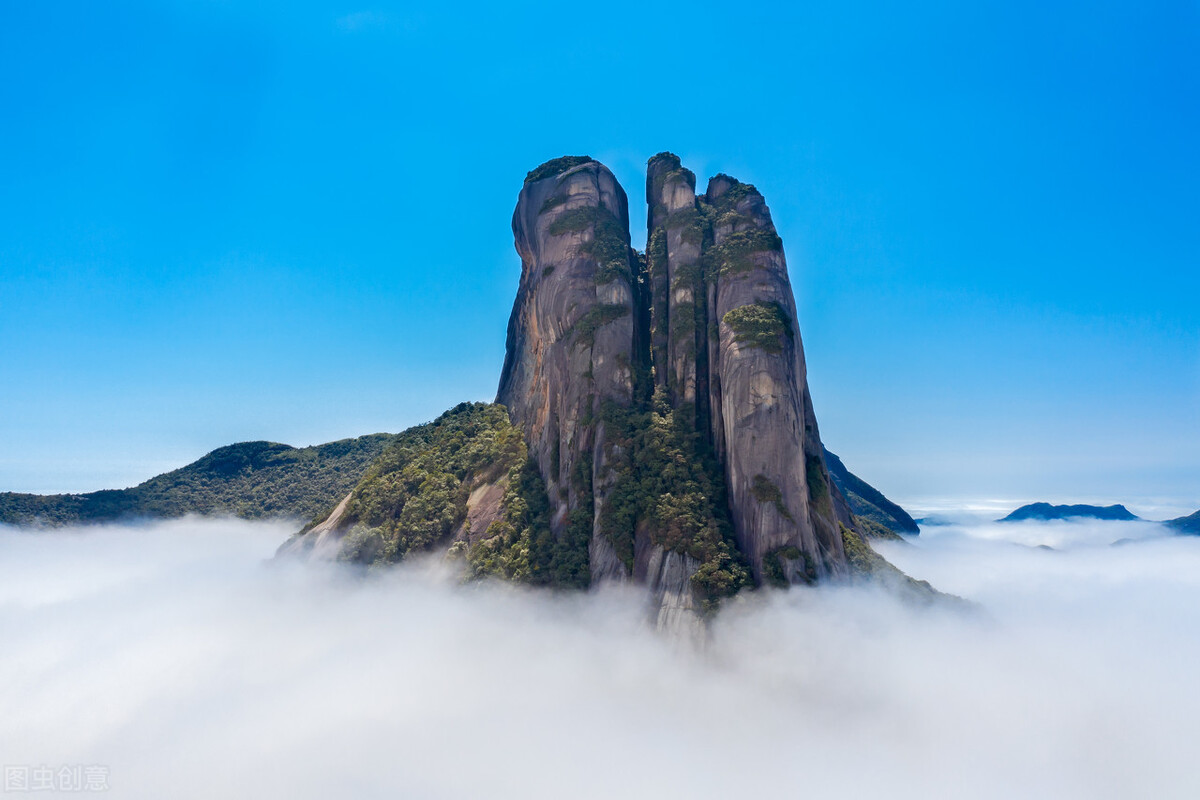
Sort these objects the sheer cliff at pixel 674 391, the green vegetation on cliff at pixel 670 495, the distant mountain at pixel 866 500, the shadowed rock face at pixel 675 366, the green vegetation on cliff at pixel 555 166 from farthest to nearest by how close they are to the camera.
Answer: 1. the distant mountain at pixel 866 500
2. the green vegetation on cliff at pixel 555 166
3. the shadowed rock face at pixel 675 366
4. the sheer cliff at pixel 674 391
5. the green vegetation on cliff at pixel 670 495

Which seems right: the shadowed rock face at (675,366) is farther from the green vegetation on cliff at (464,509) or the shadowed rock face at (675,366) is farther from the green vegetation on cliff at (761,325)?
the green vegetation on cliff at (464,509)

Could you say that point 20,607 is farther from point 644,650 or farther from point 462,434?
point 644,650

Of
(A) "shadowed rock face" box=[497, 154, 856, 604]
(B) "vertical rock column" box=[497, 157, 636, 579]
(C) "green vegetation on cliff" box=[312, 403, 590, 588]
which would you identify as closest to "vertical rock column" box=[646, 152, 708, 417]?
(A) "shadowed rock face" box=[497, 154, 856, 604]

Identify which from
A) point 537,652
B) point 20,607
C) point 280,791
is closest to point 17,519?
point 20,607

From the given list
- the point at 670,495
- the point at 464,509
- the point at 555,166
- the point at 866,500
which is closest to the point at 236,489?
the point at 464,509

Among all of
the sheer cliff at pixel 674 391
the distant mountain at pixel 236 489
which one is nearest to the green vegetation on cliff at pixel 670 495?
the sheer cliff at pixel 674 391

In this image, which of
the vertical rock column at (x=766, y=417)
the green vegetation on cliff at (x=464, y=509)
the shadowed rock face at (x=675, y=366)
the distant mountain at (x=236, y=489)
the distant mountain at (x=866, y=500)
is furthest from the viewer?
the distant mountain at (x=866, y=500)

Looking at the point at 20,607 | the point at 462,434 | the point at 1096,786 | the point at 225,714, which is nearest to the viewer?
the point at 1096,786
